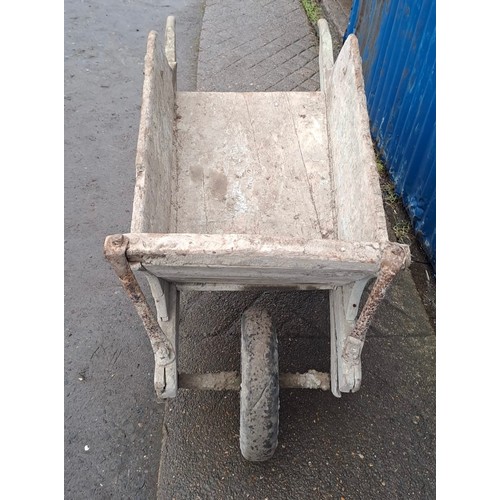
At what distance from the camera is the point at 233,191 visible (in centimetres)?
243

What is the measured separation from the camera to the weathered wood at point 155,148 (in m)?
1.81

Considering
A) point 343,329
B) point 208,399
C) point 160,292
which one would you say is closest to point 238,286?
point 160,292

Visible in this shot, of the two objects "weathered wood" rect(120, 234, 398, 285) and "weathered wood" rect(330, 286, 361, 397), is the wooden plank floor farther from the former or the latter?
"weathered wood" rect(120, 234, 398, 285)

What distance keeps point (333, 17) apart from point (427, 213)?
2.83m

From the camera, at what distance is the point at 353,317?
188cm

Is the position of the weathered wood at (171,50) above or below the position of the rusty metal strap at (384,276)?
above

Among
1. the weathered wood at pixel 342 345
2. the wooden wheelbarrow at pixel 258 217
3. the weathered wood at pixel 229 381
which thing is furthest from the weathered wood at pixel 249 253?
the weathered wood at pixel 229 381

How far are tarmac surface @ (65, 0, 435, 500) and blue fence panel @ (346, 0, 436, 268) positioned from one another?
22.7 inches

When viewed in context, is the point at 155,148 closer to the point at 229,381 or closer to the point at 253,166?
the point at 253,166

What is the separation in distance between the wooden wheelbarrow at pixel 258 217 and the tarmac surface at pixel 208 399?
1.36 ft

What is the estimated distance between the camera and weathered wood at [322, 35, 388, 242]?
5.95ft

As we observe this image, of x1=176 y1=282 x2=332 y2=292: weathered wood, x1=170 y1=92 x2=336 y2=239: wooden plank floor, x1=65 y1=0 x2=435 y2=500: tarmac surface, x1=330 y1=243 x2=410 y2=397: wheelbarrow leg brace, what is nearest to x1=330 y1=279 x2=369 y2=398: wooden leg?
x1=330 y1=243 x2=410 y2=397: wheelbarrow leg brace

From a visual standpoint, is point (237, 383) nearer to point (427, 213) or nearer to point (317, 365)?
A: point (317, 365)

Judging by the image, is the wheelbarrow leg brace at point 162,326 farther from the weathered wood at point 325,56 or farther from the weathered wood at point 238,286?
the weathered wood at point 325,56
